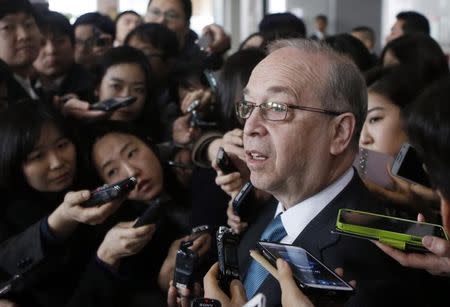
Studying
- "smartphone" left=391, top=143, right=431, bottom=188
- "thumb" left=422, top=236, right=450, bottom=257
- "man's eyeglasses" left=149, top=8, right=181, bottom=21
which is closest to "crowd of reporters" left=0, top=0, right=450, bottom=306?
"thumb" left=422, top=236, right=450, bottom=257

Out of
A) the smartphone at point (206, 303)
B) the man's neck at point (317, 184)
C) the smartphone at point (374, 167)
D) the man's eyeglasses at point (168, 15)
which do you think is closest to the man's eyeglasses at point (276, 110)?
the man's neck at point (317, 184)

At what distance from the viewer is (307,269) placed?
97 centimetres

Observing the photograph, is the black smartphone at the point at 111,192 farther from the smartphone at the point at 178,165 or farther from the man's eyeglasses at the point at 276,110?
the smartphone at the point at 178,165

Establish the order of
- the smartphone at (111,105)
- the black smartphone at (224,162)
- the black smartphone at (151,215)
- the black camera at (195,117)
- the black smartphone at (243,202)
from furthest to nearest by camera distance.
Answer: the black camera at (195,117) < the smartphone at (111,105) < the black smartphone at (224,162) < the black smartphone at (243,202) < the black smartphone at (151,215)

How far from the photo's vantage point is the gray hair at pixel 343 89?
4.43 feet

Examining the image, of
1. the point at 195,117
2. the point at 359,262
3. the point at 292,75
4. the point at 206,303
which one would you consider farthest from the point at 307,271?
the point at 195,117

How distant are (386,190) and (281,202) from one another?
37 cm

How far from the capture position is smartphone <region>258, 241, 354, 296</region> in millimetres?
899

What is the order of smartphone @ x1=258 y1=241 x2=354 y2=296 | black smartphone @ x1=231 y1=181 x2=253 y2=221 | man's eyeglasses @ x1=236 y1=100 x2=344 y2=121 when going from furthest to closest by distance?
black smartphone @ x1=231 y1=181 x2=253 y2=221
man's eyeglasses @ x1=236 y1=100 x2=344 y2=121
smartphone @ x1=258 y1=241 x2=354 y2=296

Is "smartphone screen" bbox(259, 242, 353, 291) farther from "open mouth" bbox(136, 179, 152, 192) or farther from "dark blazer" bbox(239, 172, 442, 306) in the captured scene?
"open mouth" bbox(136, 179, 152, 192)

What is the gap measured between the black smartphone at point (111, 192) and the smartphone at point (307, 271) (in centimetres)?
56

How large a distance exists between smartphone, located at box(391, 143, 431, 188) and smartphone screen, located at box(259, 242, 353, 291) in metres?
0.53

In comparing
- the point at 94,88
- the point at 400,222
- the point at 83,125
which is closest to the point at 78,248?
the point at 83,125

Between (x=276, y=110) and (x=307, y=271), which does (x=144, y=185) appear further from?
(x=307, y=271)
